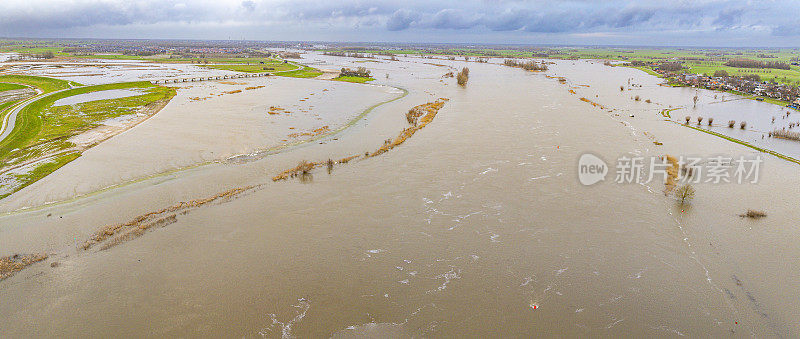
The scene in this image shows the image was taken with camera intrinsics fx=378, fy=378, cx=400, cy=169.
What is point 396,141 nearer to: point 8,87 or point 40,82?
point 8,87

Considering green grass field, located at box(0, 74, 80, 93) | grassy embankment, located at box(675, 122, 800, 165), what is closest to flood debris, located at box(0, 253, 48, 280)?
grassy embankment, located at box(675, 122, 800, 165)

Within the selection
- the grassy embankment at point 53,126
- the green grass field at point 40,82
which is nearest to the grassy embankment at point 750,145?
the grassy embankment at point 53,126

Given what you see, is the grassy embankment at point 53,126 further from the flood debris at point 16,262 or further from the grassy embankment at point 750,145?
the grassy embankment at point 750,145

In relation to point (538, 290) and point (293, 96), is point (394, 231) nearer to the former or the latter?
point (538, 290)

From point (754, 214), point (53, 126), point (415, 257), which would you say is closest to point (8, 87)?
point (53, 126)

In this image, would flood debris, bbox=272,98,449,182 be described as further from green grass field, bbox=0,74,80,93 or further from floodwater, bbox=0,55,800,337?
green grass field, bbox=0,74,80,93

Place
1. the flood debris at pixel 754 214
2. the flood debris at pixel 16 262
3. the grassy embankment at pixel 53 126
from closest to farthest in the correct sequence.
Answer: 1. the flood debris at pixel 16 262
2. the flood debris at pixel 754 214
3. the grassy embankment at pixel 53 126

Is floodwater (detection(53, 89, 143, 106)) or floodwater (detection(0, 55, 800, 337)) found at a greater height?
floodwater (detection(53, 89, 143, 106))
